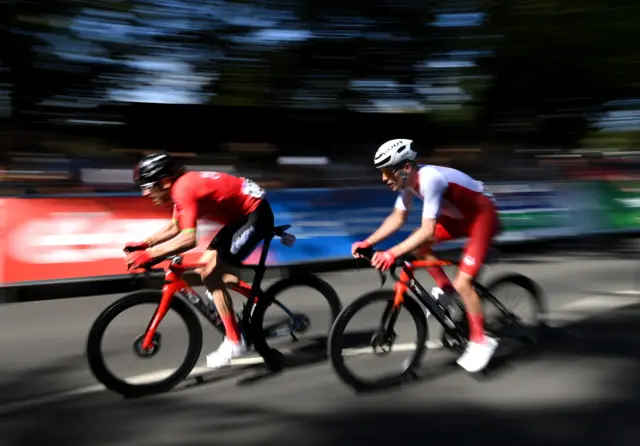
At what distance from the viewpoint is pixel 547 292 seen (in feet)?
26.9

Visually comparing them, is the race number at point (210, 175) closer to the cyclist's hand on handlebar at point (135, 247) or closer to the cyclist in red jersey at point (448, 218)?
the cyclist's hand on handlebar at point (135, 247)

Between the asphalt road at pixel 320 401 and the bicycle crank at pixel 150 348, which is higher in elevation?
the bicycle crank at pixel 150 348

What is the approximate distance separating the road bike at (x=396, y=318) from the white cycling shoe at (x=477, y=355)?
0.30 feet

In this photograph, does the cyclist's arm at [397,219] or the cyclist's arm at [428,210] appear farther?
the cyclist's arm at [397,219]

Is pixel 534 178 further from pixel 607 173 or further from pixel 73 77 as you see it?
pixel 73 77

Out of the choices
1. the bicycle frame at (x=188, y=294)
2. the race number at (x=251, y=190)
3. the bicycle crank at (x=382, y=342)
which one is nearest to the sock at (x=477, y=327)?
the bicycle crank at (x=382, y=342)

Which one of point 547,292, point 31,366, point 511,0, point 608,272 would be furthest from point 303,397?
point 511,0

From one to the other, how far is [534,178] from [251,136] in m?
5.68

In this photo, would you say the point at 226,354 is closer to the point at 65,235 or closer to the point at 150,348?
the point at 150,348

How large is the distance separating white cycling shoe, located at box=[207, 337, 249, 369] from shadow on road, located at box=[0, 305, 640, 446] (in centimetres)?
21

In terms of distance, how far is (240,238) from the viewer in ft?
16.1

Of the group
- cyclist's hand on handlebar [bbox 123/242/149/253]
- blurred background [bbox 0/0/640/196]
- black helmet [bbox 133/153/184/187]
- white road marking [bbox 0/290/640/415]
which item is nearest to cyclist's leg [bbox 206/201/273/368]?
white road marking [bbox 0/290/640/415]

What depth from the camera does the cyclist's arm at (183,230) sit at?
14.5 ft

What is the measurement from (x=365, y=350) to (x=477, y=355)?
87 cm
